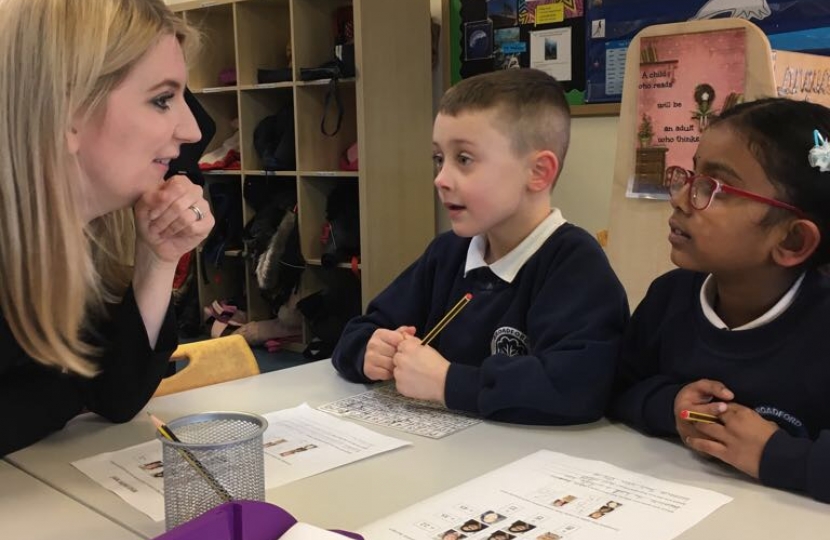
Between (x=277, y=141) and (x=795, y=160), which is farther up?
(x=277, y=141)

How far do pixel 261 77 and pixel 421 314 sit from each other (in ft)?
9.00

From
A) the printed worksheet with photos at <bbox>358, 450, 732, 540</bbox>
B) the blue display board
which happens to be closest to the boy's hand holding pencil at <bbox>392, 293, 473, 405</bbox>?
the printed worksheet with photos at <bbox>358, 450, 732, 540</bbox>

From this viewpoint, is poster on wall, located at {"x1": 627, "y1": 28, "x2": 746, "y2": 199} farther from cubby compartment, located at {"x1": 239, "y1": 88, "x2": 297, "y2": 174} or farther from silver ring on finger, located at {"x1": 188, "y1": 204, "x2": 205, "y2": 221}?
cubby compartment, located at {"x1": 239, "y1": 88, "x2": 297, "y2": 174}

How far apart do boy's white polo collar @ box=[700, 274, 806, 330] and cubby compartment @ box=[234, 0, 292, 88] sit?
321 centimetres

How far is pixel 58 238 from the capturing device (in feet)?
3.22

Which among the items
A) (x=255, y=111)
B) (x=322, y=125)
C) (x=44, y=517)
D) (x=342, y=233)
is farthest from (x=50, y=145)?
(x=255, y=111)

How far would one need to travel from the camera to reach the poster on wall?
174 cm

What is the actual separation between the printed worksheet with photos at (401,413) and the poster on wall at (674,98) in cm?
91

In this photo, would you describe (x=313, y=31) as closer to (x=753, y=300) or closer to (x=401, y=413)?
(x=401, y=413)

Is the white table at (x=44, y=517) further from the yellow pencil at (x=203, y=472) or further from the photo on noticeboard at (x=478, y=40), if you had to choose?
the photo on noticeboard at (x=478, y=40)

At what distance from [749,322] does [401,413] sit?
48cm

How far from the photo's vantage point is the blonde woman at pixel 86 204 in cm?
95

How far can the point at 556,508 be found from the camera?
0.80 meters

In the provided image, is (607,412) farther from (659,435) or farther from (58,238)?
(58,238)
